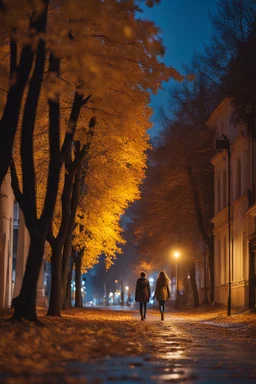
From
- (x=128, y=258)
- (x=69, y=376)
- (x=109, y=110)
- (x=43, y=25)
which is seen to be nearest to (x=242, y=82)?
(x=109, y=110)

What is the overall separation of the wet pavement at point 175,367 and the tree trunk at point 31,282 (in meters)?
5.34

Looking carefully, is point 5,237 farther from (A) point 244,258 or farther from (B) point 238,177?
(B) point 238,177

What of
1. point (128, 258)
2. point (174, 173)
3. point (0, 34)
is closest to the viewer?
point (0, 34)

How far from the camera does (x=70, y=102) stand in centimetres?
2869

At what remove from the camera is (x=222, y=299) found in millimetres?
49750

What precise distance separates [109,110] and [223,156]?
22.5 meters

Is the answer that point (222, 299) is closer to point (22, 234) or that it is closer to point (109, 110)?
point (22, 234)

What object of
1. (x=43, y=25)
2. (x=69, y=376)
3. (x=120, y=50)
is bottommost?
(x=69, y=376)

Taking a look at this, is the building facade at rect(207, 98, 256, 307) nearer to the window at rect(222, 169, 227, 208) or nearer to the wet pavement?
the window at rect(222, 169, 227, 208)

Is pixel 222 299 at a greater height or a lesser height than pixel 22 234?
lesser

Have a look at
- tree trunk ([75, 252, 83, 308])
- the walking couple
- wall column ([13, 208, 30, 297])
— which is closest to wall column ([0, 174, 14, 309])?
wall column ([13, 208, 30, 297])

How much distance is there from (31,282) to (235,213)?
90.1 feet

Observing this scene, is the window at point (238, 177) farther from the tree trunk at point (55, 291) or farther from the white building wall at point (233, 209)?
the tree trunk at point (55, 291)

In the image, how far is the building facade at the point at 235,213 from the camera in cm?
4106
